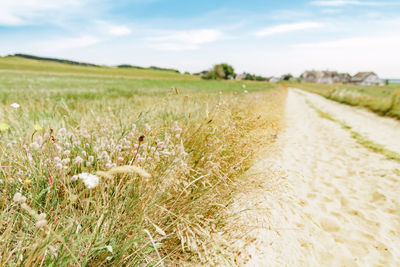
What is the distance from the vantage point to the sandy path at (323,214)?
226cm

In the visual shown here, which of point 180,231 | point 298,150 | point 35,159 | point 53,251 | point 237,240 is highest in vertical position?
point 35,159

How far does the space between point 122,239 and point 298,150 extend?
5.65 metres

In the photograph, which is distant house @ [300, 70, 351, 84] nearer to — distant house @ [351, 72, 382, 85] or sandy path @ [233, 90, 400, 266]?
distant house @ [351, 72, 382, 85]

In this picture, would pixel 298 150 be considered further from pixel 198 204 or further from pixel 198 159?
pixel 198 204

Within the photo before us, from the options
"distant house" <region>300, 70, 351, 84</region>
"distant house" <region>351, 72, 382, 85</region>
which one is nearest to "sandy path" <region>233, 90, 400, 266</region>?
"distant house" <region>351, 72, 382, 85</region>

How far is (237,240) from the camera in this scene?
2.09m

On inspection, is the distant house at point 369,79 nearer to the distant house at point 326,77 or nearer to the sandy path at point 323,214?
the distant house at point 326,77

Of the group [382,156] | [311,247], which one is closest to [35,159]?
[311,247]

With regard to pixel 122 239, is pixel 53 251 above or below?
above

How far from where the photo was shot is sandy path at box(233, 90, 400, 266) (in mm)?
2260

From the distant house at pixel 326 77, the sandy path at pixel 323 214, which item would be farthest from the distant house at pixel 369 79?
the sandy path at pixel 323 214

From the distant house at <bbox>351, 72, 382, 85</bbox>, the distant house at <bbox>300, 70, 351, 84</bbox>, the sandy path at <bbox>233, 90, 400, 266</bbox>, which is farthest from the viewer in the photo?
the distant house at <bbox>300, 70, 351, 84</bbox>

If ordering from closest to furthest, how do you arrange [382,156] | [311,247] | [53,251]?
[53,251] → [311,247] → [382,156]

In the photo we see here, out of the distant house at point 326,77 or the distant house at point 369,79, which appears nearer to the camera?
the distant house at point 369,79
